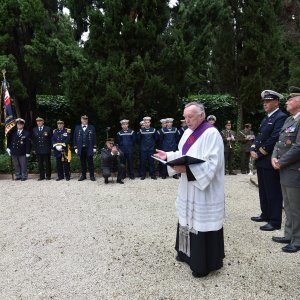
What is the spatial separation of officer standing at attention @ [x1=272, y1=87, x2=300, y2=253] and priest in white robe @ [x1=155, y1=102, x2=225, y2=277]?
1.16 m

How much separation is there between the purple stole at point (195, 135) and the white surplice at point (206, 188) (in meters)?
0.04

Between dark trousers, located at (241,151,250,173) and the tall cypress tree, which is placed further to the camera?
the tall cypress tree

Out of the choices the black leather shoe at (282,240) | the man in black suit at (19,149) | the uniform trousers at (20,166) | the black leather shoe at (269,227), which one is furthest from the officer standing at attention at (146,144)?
the black leather shoe at (282,240)

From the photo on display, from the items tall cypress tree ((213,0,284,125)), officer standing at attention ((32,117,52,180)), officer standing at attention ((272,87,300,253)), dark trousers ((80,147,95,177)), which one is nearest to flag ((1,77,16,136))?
officer standing at attention ((32,117,52,180))

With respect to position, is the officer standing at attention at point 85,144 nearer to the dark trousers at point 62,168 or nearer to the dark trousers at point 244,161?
the dark trousers at point 62,168

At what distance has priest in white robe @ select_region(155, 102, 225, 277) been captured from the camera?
12.5 ft

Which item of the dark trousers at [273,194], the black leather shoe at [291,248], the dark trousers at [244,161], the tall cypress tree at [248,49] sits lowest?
the dark trousers at [244,161]

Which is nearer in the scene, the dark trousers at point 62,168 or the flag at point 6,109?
the dark trousers at point 62,168

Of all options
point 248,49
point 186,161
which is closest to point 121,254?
point 186,161

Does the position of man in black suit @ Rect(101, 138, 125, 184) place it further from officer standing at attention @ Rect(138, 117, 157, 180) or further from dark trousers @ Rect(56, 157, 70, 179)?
dark trousers @ Rect(56, 157, 70, 179)

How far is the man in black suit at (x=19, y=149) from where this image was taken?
10.3m

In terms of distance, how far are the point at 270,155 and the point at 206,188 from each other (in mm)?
2071

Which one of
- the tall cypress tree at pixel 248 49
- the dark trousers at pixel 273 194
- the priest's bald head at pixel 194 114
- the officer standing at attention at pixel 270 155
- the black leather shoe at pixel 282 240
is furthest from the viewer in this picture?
the tall cypress tree at pixel 248 49

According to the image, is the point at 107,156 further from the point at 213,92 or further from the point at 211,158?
the point at 213,92
